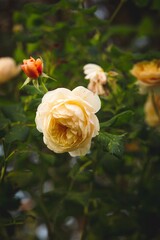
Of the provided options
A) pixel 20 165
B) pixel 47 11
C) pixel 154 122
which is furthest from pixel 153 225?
pixel 47 11

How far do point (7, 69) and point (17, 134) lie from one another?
36 cm

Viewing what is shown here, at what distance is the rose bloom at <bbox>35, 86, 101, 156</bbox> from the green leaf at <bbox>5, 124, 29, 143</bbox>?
0.35ft

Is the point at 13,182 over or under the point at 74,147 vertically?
under

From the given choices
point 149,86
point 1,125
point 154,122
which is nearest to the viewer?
point 1,125

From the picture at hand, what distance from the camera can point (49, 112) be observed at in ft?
2.75

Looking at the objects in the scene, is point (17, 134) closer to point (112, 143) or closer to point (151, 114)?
point (112, 143)

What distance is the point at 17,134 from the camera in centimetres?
95

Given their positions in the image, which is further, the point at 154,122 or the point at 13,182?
the point at 154,122

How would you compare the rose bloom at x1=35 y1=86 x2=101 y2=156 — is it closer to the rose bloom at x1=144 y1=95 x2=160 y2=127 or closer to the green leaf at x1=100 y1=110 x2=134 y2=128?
the green leaf at x1=100 y1=110 x2=134 y2=128

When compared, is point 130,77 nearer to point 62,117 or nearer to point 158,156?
point 158,156

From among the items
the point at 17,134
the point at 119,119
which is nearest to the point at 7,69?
the point at 17,134

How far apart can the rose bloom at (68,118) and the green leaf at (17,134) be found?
0.11 m

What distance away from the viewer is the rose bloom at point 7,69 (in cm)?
124

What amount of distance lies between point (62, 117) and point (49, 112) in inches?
1.1
